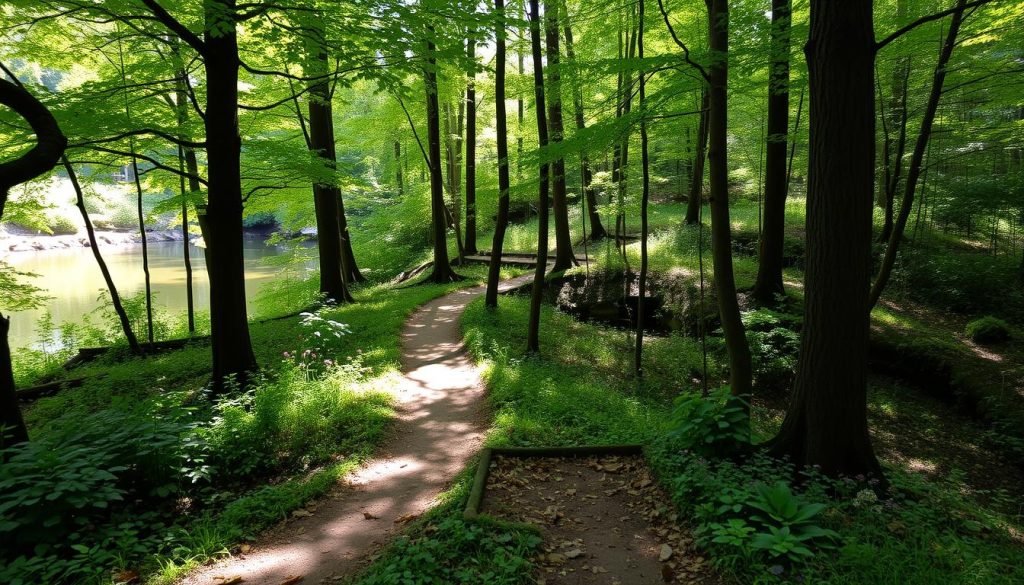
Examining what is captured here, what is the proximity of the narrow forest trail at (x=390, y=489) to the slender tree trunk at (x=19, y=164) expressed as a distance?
8.72 feet

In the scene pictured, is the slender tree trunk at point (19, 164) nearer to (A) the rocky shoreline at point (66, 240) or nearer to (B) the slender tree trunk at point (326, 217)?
(B) the slender tree trunk at point (326, 217)

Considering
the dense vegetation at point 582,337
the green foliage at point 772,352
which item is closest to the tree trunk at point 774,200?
the dense vegetation at point 582,337

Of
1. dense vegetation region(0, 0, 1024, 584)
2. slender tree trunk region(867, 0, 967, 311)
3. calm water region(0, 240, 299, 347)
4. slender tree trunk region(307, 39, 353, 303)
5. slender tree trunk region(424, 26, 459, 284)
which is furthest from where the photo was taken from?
calm water region(0, 240, 299, 347)

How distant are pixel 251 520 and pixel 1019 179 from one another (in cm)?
1866

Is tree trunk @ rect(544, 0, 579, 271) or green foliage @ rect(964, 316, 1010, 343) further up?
tree trunk @ rect(544, 0, 579, 271)

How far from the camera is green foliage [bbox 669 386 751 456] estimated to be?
4.43m

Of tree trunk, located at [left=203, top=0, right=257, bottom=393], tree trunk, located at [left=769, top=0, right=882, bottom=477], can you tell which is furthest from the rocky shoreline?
tree trunk, located at [left=769, top=0, right=882, bottom=477]

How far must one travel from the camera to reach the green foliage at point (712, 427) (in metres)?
4.43

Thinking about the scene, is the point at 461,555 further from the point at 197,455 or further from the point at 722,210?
the point at 722,210

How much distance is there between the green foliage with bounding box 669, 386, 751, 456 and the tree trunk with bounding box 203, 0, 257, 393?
585 cm

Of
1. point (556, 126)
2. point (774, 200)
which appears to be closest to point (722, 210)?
point (774, 200)

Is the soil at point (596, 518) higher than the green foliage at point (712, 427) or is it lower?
lower

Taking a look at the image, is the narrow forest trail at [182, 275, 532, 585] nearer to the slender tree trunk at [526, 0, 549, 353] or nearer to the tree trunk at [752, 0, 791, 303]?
the slender tree trunk at [526, 0, 549, 353]

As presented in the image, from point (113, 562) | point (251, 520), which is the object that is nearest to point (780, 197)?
point (251, 520)
